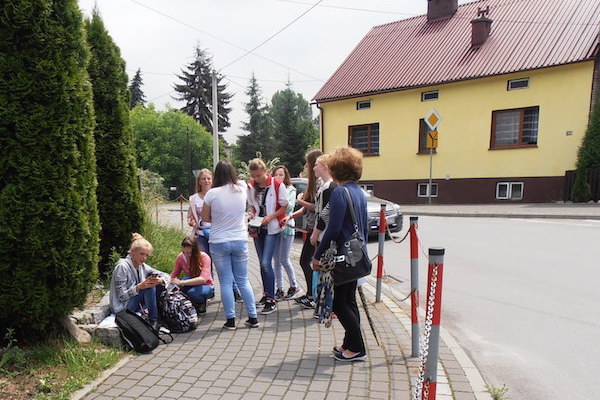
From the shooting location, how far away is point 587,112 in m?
16.3

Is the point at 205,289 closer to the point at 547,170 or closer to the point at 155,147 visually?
the point at 547,170

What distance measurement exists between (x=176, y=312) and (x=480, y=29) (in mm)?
20443

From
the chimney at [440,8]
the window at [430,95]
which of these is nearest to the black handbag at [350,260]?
the window at [430,95]

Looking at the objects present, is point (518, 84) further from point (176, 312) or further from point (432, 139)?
point (176, 312)

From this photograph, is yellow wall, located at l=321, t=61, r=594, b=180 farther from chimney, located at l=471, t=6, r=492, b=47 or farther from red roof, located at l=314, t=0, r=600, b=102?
chimney, located at l=471, t=6, r=492, b=47

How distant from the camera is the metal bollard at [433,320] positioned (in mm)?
2480

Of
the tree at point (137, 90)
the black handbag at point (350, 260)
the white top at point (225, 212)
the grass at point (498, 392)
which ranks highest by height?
the tree at point (137, 90)

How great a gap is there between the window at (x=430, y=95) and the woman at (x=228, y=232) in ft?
57.5

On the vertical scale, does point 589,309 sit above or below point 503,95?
below

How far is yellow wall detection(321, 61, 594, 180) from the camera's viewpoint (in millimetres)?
16703

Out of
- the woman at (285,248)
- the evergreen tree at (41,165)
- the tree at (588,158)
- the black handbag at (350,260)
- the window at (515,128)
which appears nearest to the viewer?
the evergreen tree at (41,165)

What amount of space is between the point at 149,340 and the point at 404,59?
21232mm

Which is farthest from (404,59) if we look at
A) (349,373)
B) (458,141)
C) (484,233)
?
(349,373)

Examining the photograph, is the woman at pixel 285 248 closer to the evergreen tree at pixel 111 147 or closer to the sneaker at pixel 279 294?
the sneaker at pixel 279 294
